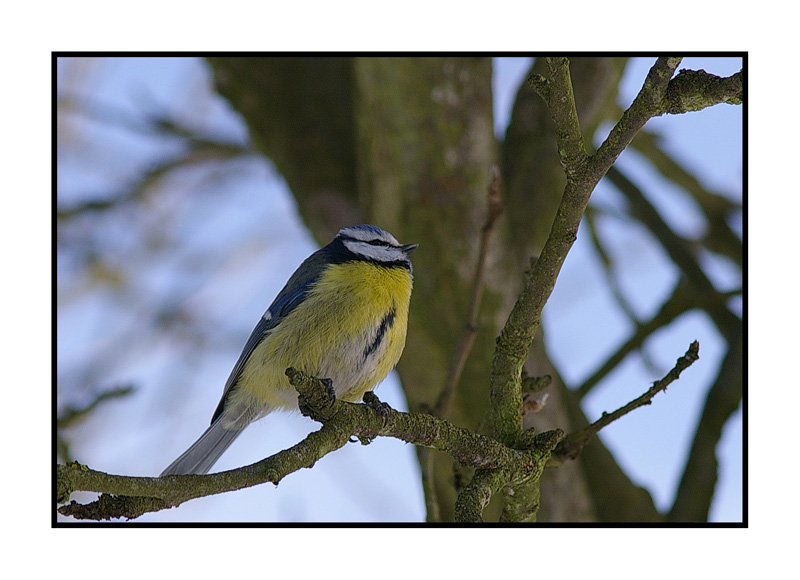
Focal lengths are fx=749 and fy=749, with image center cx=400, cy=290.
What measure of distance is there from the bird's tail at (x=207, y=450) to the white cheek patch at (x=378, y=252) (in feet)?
1.58

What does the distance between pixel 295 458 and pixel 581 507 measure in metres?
1.12

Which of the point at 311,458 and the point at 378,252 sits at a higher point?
the point at 378,252

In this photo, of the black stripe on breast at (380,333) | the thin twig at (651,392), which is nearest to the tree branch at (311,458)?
the thin twig at (651,392)

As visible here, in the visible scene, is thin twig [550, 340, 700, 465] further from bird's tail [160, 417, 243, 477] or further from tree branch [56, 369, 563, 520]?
bird's tail [160, 417, 243, 477]

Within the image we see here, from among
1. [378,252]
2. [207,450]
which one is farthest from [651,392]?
[207,450]

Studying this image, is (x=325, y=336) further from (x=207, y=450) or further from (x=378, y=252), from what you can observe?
(x=207, y=450)

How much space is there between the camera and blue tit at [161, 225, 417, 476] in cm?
145

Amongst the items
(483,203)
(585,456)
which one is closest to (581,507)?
(585,456)

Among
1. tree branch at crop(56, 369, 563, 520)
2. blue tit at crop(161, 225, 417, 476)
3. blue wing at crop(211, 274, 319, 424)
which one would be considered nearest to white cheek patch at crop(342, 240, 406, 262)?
blue tit at crop(161, 225, 417, 476)

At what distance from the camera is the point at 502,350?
4.16 ft

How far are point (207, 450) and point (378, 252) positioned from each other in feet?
1.90

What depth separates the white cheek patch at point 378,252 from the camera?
1636mm

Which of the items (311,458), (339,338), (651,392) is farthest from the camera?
(339,338)

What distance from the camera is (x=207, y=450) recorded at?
5.45 feet
